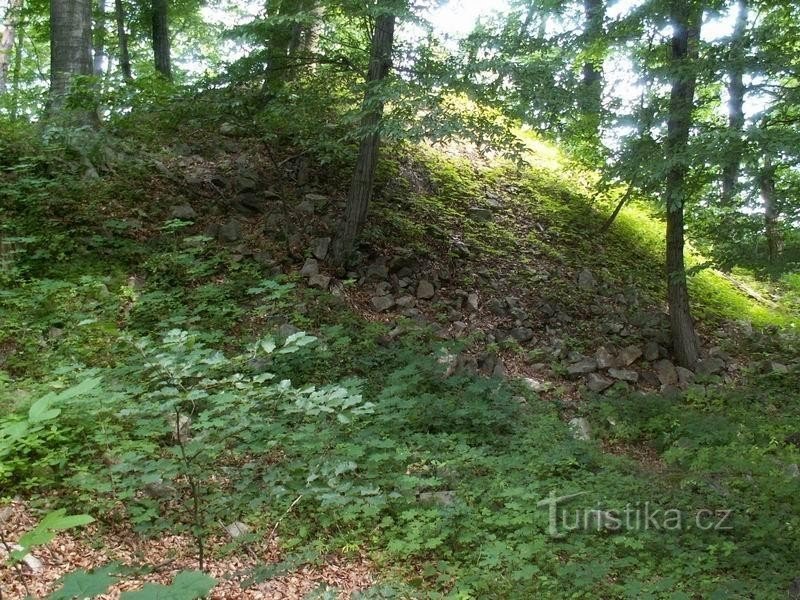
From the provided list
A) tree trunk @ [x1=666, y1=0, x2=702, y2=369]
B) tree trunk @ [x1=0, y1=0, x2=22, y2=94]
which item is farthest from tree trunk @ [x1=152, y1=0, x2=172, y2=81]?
tree trunk @ [x1=666, y1=0, x2=702, y2=369]

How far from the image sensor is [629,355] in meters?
7.68

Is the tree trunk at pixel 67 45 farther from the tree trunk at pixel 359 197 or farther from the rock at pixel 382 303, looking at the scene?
the rock at pixel 382 303

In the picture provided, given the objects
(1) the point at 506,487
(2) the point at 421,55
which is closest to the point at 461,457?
(1) the point at 506,487

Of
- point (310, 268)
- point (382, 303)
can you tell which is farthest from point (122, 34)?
point (382, 303)

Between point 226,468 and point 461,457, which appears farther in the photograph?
point 461,457

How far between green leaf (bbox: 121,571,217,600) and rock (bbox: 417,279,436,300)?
6271mm

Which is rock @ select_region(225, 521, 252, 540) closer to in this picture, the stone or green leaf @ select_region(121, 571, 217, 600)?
green leaf @ select_region(121, 571, 217, 600)

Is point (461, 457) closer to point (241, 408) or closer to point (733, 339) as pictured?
point (241, 408)

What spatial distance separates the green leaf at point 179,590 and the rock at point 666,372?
719 centimetres

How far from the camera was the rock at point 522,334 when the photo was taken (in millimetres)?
7637

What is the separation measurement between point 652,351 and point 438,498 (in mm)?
4948

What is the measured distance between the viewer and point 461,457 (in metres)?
4.66

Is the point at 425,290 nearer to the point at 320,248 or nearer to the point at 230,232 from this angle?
the point at 320,248

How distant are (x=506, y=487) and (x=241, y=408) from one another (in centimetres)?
218
